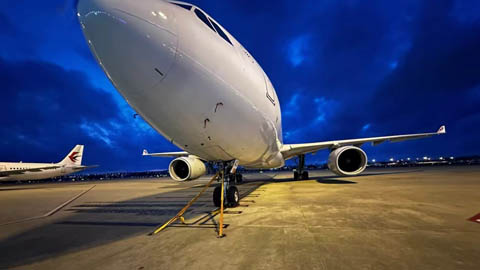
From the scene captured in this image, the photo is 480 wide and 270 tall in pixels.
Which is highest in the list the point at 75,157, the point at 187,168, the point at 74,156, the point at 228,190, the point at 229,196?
the point at 74,156

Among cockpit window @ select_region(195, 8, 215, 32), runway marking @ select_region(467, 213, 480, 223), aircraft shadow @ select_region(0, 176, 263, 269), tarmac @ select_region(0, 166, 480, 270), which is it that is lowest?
aircraft shadow @ select_region(0, 176, 263, 269)

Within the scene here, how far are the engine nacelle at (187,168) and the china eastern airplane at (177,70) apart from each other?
329 cm

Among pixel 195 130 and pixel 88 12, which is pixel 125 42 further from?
pixel 195 130

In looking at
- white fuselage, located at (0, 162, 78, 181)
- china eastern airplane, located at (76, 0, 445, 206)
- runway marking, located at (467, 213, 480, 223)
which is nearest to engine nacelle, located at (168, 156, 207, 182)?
china eastern airplane, located at (76, 0, 445, 206)

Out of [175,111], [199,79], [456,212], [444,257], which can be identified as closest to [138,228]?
[175,111]

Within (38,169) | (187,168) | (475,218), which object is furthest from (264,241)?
(38,169)

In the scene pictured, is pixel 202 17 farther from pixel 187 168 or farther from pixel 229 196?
pixel 187 168

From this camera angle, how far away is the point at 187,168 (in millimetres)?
8125

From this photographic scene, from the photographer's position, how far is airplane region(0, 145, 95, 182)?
20641mm

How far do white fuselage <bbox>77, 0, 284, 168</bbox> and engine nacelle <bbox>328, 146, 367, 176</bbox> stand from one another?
20.9 ft

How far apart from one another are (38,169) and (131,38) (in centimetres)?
2798

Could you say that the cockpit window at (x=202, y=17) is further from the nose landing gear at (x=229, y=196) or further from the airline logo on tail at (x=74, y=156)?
the airline logo on tail at (x=74, y=156)

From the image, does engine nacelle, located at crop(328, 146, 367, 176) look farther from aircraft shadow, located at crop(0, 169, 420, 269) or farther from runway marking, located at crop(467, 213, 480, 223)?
aircraft shadow, located at crop(0, 169, 420, 269)

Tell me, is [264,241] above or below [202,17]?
below
